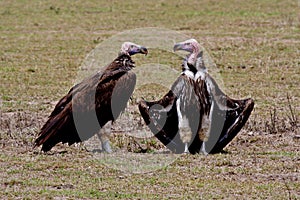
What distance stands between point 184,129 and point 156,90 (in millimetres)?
5126

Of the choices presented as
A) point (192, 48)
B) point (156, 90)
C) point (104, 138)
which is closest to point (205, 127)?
point (192, 48)

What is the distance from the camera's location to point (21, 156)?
9.46m

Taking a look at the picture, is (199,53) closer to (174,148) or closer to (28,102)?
(174,148)

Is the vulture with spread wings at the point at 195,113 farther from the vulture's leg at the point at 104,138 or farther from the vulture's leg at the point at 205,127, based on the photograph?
the vulture's leg at the point at 104,138

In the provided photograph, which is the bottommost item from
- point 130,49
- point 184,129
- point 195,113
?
point 184,129

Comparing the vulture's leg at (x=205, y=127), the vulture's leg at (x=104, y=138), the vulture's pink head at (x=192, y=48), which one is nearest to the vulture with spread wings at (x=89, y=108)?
the vulture's leg at (x=104, y=138)

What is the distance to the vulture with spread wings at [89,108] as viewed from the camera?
9.45 m

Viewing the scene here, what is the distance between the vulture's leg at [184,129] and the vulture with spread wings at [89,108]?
69cm

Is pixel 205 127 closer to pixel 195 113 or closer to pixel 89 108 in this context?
pixel 195 113

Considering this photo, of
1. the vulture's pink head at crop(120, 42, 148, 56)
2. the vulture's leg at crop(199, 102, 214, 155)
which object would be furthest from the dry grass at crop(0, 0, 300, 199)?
the vulture's pink head at crop(120, 42, 148, 56)

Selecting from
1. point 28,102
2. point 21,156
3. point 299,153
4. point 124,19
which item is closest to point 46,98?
point 28,102

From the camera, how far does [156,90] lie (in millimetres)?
14594

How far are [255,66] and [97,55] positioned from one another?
367 centimetres

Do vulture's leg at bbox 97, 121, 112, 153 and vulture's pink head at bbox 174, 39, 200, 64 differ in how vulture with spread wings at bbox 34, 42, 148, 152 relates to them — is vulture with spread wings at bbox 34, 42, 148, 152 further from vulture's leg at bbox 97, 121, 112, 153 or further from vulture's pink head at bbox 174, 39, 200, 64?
vulture's pink head at bbox 174, 39, 200, 64
